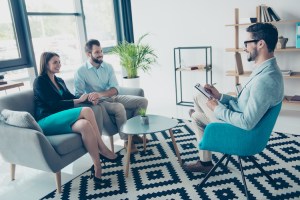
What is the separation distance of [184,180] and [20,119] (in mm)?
1419

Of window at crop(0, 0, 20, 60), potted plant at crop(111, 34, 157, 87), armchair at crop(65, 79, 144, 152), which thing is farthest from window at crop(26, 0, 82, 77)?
armchair at crop(65, 79, 144, 152)

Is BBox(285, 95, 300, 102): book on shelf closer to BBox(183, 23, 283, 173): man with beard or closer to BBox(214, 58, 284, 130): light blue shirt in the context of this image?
BBox(183, 23, 283, 173): man with beard

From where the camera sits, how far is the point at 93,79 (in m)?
3.17

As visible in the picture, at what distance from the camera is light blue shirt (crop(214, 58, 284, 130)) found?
5.90 ft

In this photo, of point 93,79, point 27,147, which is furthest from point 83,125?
point 93,79

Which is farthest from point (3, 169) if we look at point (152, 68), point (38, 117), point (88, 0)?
point (88, 0)

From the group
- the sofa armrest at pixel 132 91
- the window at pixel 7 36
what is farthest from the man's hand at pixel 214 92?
the window at pixel 7 36

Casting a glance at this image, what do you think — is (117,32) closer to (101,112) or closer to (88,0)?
(88,0)

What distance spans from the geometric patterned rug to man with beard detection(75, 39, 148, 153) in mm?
393

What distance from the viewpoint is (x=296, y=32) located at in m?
3.33

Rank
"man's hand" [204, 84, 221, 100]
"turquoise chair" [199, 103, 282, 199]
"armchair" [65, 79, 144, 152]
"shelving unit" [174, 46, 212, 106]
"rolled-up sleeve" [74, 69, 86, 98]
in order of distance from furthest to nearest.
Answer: "shelving unit" [174, 46, 212, 106], "rolled-up sleeve" [74, 69, 86, 98], "armchair" [65, 79, 144, 152], "man's hand" [204, 84, 221, 100], "turquoise chair" [199, 103, 282, 199]

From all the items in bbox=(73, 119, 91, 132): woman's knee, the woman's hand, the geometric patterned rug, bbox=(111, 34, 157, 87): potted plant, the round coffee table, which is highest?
bbox=(111, 34, 157, 87): potted plant

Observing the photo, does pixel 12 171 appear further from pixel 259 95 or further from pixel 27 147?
pixel 259 95

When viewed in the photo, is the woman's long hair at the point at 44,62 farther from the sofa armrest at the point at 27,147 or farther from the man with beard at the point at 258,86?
the man with beard at the point at 258,86
